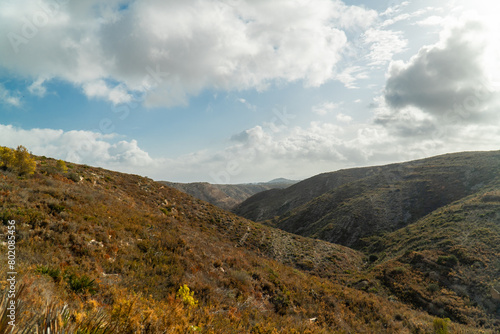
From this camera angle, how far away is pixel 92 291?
6043 mm

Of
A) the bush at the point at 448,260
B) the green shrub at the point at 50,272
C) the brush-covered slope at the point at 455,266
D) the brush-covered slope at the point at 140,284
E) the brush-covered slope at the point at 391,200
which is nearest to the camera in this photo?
the brush-covered slope at the point at 140,284

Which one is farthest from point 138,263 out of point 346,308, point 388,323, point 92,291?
point 388,323

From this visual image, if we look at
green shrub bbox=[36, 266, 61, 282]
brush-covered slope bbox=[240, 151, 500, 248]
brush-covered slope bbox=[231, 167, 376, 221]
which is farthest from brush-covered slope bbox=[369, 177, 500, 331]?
brush-covered slope bbox=[231, 167, 376, 221]

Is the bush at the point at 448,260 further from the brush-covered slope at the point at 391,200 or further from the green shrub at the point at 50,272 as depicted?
the green shrub at the point at 50,272

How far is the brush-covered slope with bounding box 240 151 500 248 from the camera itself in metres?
45.5

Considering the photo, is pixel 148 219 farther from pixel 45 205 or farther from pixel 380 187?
pixel 380 187

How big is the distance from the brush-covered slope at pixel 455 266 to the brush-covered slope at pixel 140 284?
2.63m

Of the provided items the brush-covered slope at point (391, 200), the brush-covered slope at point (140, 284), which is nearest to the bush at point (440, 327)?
the brush-covered slope at point (140, 284)

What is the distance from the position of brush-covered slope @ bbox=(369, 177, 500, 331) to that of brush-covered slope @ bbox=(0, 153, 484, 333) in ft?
8.63

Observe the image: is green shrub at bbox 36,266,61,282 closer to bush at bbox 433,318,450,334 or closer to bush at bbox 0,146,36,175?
bush at bbox 0,146,36,175

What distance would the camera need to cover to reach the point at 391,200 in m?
52.7

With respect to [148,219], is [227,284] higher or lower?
lower

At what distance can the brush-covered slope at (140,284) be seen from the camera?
4.71 metres

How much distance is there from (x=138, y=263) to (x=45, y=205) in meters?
5.65
